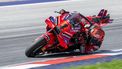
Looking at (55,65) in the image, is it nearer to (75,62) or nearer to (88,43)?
(75,62)

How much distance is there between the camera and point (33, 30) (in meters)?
18.8

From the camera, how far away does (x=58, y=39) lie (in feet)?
42.4

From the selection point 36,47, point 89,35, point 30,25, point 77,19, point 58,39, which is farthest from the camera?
point 30,25

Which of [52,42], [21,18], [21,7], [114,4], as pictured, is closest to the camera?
[52,42]

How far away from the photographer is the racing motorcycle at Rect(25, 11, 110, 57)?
12.9 meters

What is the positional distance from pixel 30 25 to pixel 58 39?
7.35 meters

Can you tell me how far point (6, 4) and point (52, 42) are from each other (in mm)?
12838

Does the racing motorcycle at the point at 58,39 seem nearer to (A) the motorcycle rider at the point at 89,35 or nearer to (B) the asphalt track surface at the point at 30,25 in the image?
(A) the motorcycle rider at the point at 89,35

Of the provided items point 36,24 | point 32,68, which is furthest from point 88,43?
point 36,24

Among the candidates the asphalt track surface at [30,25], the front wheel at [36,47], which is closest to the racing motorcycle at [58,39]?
the front wheel at [36,47]

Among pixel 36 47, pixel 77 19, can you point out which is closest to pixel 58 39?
pixel 36 47

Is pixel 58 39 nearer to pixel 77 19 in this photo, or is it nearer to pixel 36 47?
pixel 36 47

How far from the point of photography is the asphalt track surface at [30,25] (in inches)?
548

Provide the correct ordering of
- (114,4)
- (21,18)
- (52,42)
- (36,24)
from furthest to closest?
1. (114,4)
2. (21,18)
3. (36,24)
4. (52,42)
